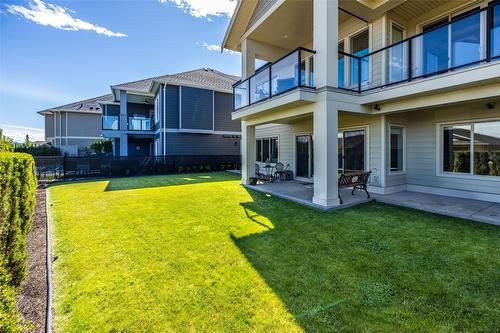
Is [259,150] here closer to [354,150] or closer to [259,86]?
[259,86]

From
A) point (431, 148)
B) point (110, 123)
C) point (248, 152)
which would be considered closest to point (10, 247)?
point (248, 152)

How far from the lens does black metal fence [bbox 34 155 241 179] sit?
15281 millimetres

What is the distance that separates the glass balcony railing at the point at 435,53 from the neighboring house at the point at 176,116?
44.8ft

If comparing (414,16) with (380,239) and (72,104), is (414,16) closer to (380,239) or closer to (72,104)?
(380,239)

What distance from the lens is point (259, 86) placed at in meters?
9.67

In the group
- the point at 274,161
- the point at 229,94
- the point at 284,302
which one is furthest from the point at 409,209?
the point at 229,94

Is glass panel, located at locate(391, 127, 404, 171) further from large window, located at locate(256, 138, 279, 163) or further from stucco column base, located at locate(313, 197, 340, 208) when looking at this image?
large window, located at locate(256, 138, 279, 163)

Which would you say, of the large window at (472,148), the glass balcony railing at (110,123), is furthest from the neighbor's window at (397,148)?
the glass balcony railing at (110,123)

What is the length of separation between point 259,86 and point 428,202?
22.7ft

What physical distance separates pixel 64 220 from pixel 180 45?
15837mm

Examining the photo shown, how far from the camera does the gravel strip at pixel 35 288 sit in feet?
8.84

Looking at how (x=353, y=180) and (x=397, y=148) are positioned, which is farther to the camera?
(x=397, y=148)

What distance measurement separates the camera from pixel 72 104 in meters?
32.8

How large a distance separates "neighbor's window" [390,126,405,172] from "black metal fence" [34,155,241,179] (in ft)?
43.9
